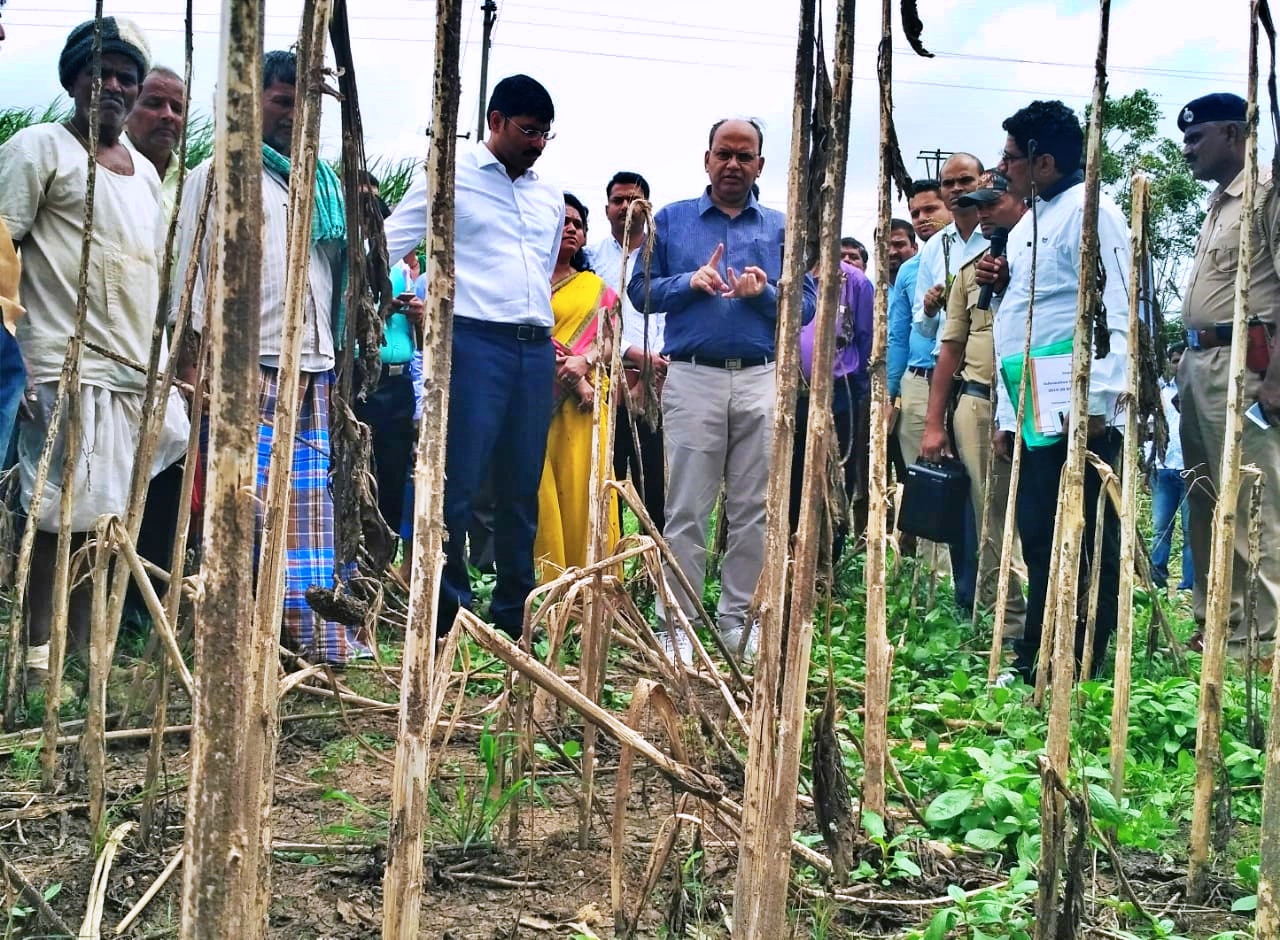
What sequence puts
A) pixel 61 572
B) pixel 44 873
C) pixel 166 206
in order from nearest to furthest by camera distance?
pixel 44 873 → pixel 61 572 → pixel 166 206

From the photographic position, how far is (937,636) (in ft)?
16.2

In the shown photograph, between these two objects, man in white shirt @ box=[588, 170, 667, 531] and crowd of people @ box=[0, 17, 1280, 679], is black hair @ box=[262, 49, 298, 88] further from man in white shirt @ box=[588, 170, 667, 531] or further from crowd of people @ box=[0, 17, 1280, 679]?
man in white shirt @ box=[588, 170, 667, 531]

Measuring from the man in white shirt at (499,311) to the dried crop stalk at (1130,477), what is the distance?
2267mm

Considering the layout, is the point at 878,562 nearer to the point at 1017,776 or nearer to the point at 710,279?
the point at 1017,776

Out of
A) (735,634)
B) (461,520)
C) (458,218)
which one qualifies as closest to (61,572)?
(461,520)

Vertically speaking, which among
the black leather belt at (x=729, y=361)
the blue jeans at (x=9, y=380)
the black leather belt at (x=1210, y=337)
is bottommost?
the blue jeans at (x=9, y=380)

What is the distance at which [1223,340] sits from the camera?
429 centimetres

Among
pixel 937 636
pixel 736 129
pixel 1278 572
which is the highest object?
pixel 736 129

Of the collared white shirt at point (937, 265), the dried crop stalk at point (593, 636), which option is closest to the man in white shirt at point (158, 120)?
the dried crop stalk at point (593, 636)

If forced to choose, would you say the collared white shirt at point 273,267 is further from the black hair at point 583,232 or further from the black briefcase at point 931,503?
the black briefcase at point 931,503

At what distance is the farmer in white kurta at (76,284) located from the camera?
345cm

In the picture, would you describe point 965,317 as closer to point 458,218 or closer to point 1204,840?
point 458,218

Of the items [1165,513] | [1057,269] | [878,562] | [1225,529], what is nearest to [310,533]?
[878,562]

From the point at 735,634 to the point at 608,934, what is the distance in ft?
8.60
